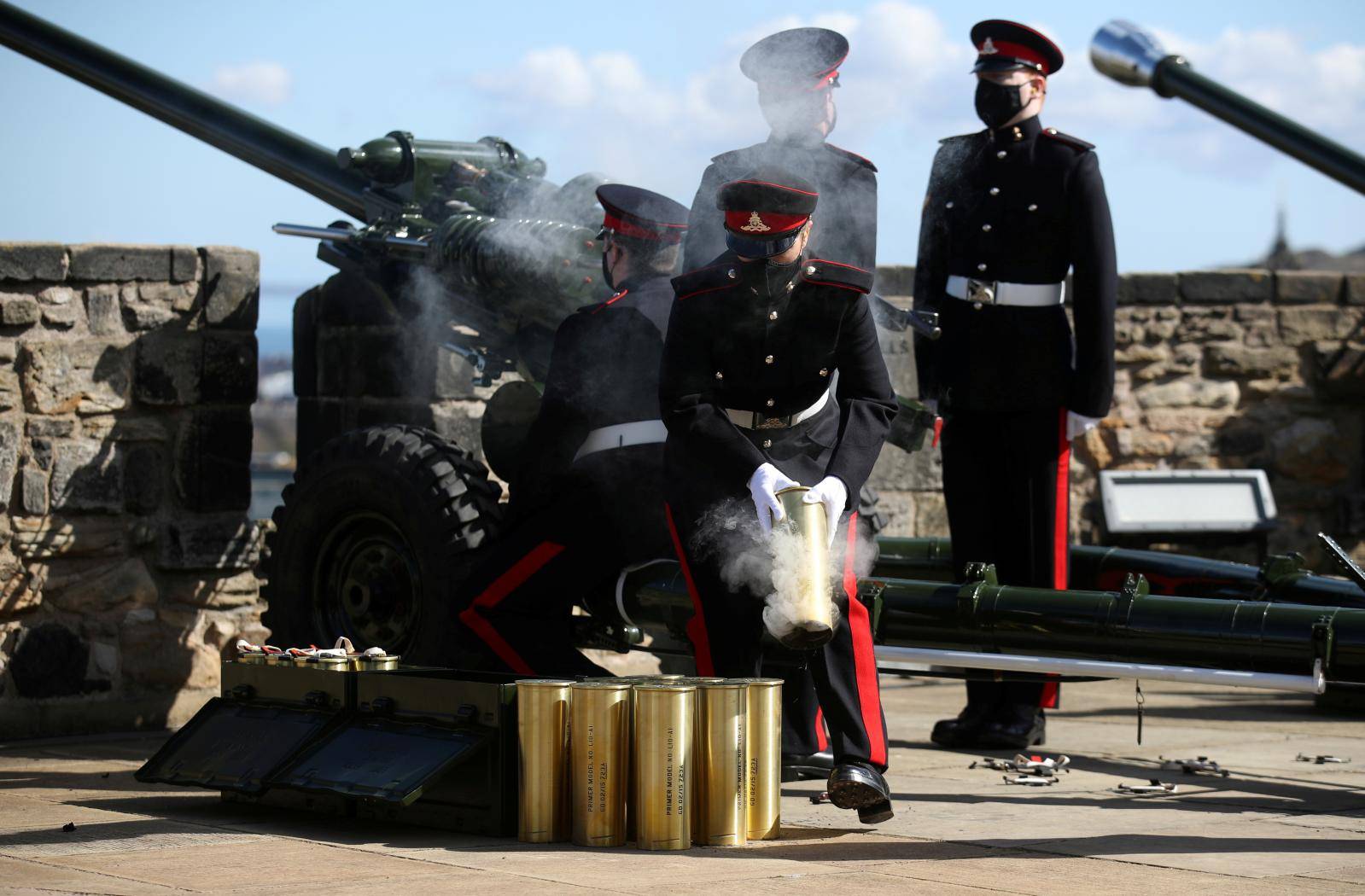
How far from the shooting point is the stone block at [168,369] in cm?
645

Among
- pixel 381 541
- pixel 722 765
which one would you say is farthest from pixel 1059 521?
pixel 722 765

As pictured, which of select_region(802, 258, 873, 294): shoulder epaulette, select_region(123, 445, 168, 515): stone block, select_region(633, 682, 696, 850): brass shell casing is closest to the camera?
select_region(633, 682, 696, 850): brass shell casing

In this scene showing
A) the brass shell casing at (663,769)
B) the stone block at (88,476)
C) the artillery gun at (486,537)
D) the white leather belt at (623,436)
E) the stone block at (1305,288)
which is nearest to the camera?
the brass shell casing at (663,769)

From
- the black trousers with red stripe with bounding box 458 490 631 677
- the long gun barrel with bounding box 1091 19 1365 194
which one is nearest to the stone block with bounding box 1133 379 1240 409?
the long gun barrel with bounding box 1091 19 1365 194

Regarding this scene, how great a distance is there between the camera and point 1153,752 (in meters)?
5.83

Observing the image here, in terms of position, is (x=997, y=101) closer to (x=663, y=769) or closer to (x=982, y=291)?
(x=982, y=291)

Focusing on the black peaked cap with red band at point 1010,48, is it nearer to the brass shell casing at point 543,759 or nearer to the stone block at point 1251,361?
the brass shell casing at point 543,759

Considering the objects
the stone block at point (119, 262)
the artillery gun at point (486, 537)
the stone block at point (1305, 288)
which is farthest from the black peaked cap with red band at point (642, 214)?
the stone block at point (1305, 288)

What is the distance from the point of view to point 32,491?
620cm

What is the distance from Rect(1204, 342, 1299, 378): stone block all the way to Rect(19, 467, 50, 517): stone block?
5440 millimetres

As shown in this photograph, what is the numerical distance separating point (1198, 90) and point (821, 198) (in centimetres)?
338

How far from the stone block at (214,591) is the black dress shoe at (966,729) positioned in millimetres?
2331

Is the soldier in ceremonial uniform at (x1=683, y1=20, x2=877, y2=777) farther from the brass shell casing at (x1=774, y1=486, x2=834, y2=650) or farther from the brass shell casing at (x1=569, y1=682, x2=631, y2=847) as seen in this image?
the brass shell casing at (x1=569, y1=682, x2=631, y2=847)

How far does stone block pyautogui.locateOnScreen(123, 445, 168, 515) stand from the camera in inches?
253
